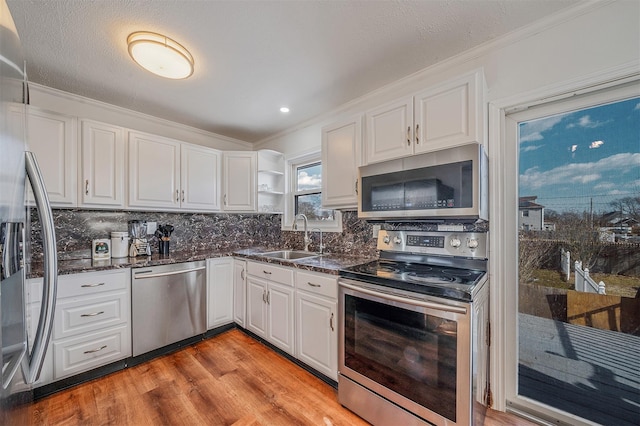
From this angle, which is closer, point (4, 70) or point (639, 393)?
point (4, 70)

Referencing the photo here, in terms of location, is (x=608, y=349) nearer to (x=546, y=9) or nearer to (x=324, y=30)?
(x=546, y=9)

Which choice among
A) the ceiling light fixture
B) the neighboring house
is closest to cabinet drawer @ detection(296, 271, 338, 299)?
the neighboring house

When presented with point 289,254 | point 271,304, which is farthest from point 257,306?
point 289,254

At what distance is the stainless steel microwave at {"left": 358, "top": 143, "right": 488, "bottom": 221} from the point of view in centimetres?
152

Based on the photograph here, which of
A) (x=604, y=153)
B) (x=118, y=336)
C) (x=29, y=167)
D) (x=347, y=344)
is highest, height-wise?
(x=604, y=153)

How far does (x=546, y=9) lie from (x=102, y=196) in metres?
3.67

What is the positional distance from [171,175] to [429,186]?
2675 millimetres

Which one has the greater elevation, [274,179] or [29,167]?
[274,179]

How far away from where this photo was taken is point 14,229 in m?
0.69

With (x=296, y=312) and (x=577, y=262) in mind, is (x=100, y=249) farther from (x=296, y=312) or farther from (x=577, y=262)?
(x=577, y=262)

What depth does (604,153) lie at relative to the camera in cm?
148

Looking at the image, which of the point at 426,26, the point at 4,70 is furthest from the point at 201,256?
the point at 426,26

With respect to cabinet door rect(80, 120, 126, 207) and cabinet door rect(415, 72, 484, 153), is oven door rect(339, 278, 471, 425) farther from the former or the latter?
cabinet door rect(80, 120, 126, 207)

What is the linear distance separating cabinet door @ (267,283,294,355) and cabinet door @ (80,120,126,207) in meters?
1.78
